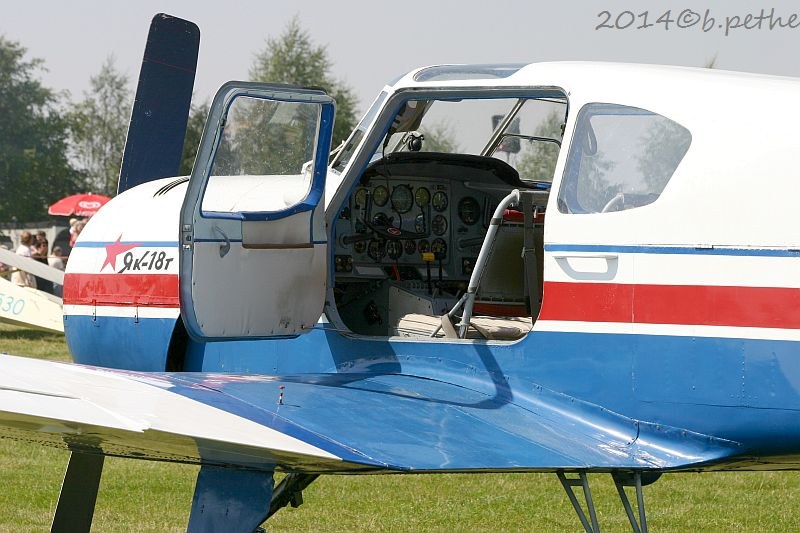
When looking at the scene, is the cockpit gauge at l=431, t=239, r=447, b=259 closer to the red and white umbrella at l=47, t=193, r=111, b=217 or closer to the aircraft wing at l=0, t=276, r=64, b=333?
the aircraft wing at l=0, t=276, r=64, b=333

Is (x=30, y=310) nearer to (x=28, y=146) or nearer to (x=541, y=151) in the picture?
(x=541, y=151)

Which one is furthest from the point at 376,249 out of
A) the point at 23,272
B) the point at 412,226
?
the point at 23,272

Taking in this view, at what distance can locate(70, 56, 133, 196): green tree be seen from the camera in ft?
244

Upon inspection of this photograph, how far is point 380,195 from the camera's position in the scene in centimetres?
644

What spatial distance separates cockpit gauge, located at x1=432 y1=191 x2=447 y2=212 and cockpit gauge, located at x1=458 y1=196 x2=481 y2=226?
0.30 ft

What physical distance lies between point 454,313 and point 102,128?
238 feet

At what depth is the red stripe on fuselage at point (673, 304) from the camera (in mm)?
4438

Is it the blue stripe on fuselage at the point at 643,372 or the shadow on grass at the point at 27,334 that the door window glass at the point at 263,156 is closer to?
the blue stripe on fuselage at the point at 643,372

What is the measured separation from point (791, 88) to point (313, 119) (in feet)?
7.02

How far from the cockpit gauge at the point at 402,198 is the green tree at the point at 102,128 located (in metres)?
69.2

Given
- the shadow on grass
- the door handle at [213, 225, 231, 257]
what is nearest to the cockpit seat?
the door handle at [213, 225, 231, 257]

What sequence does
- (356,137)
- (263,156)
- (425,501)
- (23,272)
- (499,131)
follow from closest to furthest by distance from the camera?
(263,156), (356,137), (499,131), (425,501), (23,272)

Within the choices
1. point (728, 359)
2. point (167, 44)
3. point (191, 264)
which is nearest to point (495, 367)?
point (728, 359)

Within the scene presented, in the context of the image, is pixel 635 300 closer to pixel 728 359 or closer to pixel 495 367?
pixel 728 359
